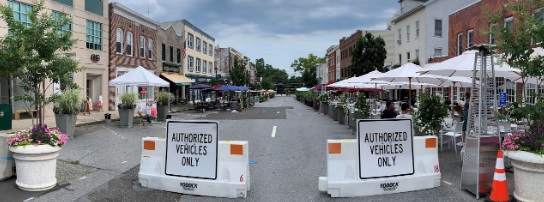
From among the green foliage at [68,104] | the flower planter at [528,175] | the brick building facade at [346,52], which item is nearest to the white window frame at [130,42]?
the green foliage at [68,104]

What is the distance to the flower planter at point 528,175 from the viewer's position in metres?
5.27

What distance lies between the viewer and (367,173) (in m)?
6.25

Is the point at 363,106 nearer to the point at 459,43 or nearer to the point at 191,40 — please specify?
the point at 459,43

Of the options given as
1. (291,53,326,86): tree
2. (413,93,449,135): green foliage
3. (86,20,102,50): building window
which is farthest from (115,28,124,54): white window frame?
(291,53,326,86): tree

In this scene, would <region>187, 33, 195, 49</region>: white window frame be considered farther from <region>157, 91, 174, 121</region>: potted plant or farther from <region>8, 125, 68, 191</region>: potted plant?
<region>8, 125, 68, 191</region>: potted plant

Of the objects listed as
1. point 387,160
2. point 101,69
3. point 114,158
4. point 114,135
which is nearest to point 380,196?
point 387,160

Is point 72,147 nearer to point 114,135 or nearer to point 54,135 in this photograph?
point 114,135

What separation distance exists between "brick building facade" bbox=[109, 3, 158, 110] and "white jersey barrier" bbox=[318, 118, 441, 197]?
76.3 ft

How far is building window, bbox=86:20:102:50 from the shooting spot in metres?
24.2

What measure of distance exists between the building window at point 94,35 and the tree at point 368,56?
23.0 metres

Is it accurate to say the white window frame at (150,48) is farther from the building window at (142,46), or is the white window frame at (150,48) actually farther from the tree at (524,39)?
the tree at (524,39)

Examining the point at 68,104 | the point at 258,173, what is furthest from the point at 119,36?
the point at 258,173

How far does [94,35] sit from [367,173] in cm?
2271

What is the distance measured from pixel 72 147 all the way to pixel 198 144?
243 inches
